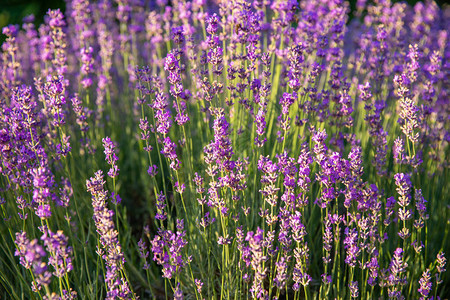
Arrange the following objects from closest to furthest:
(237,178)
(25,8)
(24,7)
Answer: (237,178), (25,8), (24,7)

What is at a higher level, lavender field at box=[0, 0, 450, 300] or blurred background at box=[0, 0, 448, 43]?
blurred background at box=[0, 0, 448, 43]

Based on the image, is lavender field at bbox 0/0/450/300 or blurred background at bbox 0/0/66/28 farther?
blurred background at bbox 0/0/66/28

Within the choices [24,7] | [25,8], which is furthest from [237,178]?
[24,7]

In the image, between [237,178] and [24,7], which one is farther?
[24,7]

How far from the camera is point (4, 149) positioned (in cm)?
200

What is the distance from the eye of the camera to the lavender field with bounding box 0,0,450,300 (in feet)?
6.40

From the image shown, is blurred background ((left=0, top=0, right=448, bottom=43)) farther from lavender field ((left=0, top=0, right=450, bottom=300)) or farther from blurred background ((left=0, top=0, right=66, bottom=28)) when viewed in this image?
lavender field ((left=0, top=0, right=450, bottom=300))

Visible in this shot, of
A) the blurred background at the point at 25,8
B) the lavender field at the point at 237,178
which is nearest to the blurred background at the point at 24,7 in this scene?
the blurred background at the point at 25,8

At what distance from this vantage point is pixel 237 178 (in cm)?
194

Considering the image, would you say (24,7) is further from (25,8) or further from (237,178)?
(237,178)

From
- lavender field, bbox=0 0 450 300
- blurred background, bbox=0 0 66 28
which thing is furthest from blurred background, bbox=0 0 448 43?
lavender field, bbox=0 0 450 300

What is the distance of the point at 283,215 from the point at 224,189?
34 centimetres

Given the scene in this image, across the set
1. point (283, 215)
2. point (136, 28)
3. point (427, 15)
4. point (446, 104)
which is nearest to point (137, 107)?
point (136, 28)

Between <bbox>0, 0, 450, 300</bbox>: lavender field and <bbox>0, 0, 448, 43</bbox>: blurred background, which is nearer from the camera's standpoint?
<bbox>0, 0, 450, 300</bbox>: lavender field
